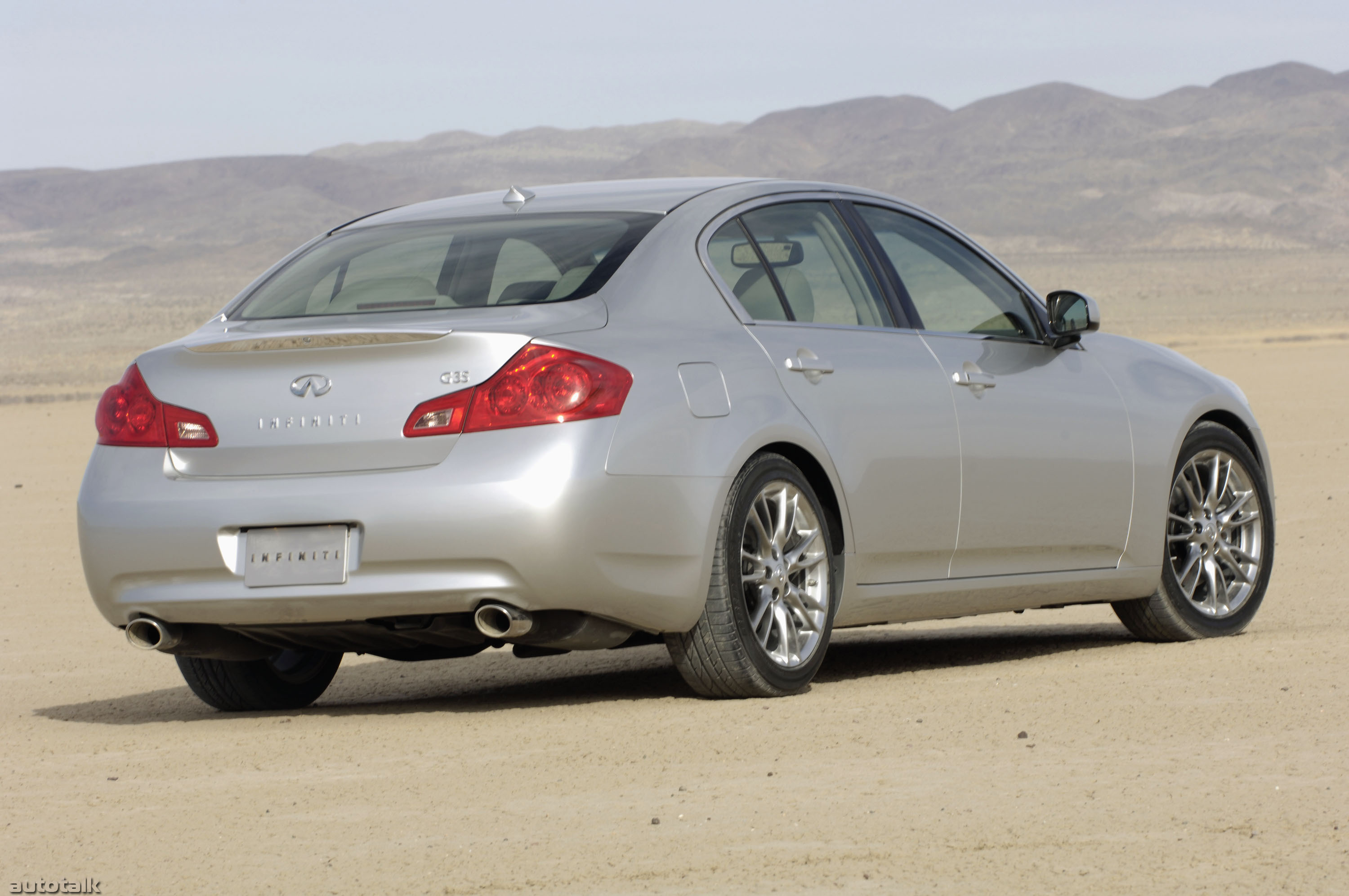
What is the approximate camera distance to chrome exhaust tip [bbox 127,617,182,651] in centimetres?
609

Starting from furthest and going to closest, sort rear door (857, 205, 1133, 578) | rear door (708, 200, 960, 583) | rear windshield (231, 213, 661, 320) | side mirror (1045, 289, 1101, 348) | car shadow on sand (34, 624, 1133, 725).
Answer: side mirror (1045, 289, 1101, 348) < rear door (857, 205, 1133, 578) < car shadow on sand (34, 624, 1133, 725) < rear door (708, 200, 960, 583) < rear windshield (231, 213, 661, 320)

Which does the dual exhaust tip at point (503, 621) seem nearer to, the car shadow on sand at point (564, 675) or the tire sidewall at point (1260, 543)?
the car shadow on sand at point (564, 675)

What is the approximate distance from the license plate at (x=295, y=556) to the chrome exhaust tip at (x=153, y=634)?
Result: 1.43 ft

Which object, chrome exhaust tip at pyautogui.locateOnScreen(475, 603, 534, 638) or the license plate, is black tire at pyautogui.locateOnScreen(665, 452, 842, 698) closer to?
chrome exhaust tip at pyautogui.locateOnScreen(475, 603, 534, 638)

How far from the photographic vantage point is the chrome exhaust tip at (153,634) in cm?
609

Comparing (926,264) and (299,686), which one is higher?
(926,264)

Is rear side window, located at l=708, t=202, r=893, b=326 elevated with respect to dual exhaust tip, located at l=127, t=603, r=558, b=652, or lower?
elevated

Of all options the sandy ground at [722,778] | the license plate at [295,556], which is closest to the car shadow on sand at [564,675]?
the sandy ground at [722,778]

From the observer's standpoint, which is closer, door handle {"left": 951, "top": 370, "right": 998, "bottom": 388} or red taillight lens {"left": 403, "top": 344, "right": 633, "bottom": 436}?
red taillight lens {"left": 403, "top": 344, "right": 633, "bottom": 436}

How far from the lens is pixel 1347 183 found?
11769 centimetres

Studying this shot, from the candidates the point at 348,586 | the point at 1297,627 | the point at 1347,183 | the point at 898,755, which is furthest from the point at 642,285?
the point at 1347,183

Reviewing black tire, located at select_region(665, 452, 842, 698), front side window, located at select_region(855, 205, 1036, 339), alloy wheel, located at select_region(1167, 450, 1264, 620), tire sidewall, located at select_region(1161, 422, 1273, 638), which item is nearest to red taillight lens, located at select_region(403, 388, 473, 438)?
black tire, located at select_region(665, 452, 842, 698)

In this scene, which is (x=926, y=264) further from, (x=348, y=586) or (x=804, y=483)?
(x=348, y=586)

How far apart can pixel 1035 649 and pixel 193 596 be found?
347cm
